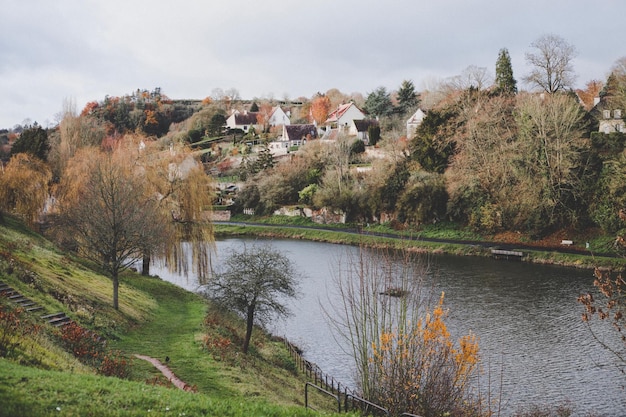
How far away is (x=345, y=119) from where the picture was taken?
106m

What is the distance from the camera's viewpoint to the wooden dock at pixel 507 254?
45397 millimetres

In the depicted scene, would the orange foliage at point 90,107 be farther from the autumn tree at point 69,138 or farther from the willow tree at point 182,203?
the willow tree at point 182,203

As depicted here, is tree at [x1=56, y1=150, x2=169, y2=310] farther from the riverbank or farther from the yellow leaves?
the yellow leaves

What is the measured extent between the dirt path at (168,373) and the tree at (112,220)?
7.28 meters

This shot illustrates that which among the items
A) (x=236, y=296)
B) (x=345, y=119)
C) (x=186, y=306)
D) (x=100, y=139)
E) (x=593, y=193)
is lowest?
(x=186, y=306)

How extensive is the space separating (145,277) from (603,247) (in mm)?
35116

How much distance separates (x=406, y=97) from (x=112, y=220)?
8340cm

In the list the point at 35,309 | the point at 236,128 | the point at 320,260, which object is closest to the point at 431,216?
the point at 320,260

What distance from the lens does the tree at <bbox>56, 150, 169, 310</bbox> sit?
28.5m

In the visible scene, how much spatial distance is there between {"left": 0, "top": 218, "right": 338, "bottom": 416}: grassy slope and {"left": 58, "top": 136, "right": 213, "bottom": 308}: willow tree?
1.77 m

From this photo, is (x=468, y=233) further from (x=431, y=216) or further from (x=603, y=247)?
(x=603, y=247)

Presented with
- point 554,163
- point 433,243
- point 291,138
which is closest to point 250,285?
point 433,243

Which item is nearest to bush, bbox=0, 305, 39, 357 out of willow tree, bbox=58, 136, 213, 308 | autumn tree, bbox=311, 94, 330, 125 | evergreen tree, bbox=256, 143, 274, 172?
willow tree, bbox=58, 136, 213, 308

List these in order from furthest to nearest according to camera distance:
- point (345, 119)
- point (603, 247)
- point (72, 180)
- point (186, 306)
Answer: point (345, 119) → point (603, 247) → point (72, 180) → point (186, 306)
